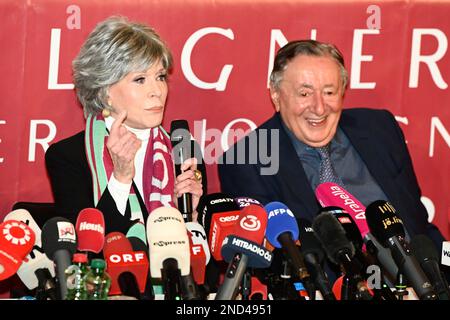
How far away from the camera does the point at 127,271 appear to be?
2.60m

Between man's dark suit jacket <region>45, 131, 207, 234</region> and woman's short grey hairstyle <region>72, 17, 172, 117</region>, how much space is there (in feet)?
0.69

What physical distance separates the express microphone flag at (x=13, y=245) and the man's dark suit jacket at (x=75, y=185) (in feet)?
2.76

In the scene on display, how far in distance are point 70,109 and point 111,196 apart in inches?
28.6

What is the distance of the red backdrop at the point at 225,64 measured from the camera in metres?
4.10

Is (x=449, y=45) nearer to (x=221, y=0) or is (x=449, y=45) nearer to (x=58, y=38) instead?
(x=221, y=0)

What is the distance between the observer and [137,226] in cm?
338

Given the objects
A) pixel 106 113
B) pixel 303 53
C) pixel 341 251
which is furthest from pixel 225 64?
pixel 341 251

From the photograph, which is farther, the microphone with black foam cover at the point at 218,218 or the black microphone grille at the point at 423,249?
the microphone with black foam cover at the point at 218,218

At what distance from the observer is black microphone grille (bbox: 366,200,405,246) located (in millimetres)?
2615

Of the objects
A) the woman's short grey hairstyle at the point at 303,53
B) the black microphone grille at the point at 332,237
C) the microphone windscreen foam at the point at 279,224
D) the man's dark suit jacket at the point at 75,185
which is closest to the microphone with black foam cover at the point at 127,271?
the microphone windscreen foam at the point at 279,224

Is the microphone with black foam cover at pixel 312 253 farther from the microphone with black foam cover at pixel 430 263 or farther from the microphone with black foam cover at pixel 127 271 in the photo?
the microphone with black foam cover at pixel 127 271

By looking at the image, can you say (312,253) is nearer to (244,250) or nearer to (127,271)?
(244,250)

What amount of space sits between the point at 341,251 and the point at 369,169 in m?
1.58

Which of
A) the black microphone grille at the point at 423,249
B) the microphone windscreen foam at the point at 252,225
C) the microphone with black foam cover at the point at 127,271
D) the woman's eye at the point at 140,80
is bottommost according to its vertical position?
the microphone with black foam cover at the point at 127,271
